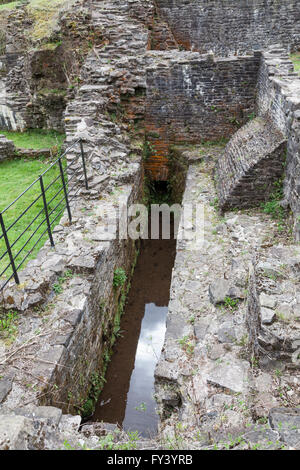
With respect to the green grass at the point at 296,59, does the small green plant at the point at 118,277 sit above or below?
below

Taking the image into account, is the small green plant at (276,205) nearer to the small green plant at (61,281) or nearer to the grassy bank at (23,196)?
the small green plant at (61,281)

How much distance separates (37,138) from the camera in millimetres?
11422

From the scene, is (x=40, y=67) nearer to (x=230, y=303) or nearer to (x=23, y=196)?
(x=23, y=196)

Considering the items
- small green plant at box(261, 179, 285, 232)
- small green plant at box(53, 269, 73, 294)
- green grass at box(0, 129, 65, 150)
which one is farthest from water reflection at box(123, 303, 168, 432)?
green grass at box(0, 129, 65, 150)

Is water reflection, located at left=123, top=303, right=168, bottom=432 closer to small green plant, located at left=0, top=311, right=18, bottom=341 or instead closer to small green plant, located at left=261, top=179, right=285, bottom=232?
small green plant, located at left=0, top=311, right=18, bottom=341

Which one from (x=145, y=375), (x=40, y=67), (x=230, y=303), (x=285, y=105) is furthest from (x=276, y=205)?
(x=40, y=67)

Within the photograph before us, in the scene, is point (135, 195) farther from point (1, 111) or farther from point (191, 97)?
point (1, 111)

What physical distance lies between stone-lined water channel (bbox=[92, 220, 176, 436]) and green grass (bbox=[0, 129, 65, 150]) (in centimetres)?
470

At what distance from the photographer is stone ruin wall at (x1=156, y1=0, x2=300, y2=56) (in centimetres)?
1152

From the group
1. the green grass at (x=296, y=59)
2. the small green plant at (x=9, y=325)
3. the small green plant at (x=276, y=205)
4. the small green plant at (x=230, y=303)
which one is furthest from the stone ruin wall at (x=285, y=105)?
the small green plant at (x=9, y=325)

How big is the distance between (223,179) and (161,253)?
2.36 m

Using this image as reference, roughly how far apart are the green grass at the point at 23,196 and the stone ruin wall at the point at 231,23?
21.8 feet

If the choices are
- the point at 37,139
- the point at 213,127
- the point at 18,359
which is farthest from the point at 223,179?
the point at 37,139

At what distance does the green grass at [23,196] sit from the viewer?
20.8ft
